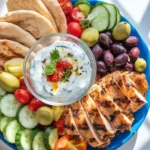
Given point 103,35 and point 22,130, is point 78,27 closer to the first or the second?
point 103,35

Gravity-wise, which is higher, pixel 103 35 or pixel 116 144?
pixel 103 35

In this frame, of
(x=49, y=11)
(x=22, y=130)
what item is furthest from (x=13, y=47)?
(x=22, y=130)

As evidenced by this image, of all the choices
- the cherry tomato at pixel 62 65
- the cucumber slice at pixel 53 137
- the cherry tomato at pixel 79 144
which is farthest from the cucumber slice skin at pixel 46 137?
the cherry tomato at pixel 62 65

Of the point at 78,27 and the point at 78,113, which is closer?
the point at 78,113

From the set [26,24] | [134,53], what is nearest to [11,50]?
[26,24]

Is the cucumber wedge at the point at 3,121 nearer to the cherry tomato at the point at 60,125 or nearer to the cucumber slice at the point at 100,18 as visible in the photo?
the cherry tomato at the point at 60,125

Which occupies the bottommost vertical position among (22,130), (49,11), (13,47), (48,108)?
(22,130)

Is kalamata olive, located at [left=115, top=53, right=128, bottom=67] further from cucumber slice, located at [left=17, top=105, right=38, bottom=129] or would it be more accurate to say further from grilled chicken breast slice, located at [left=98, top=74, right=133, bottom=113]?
cucumber slice, located at [left=17, top=105, right=38, bottom=129]
